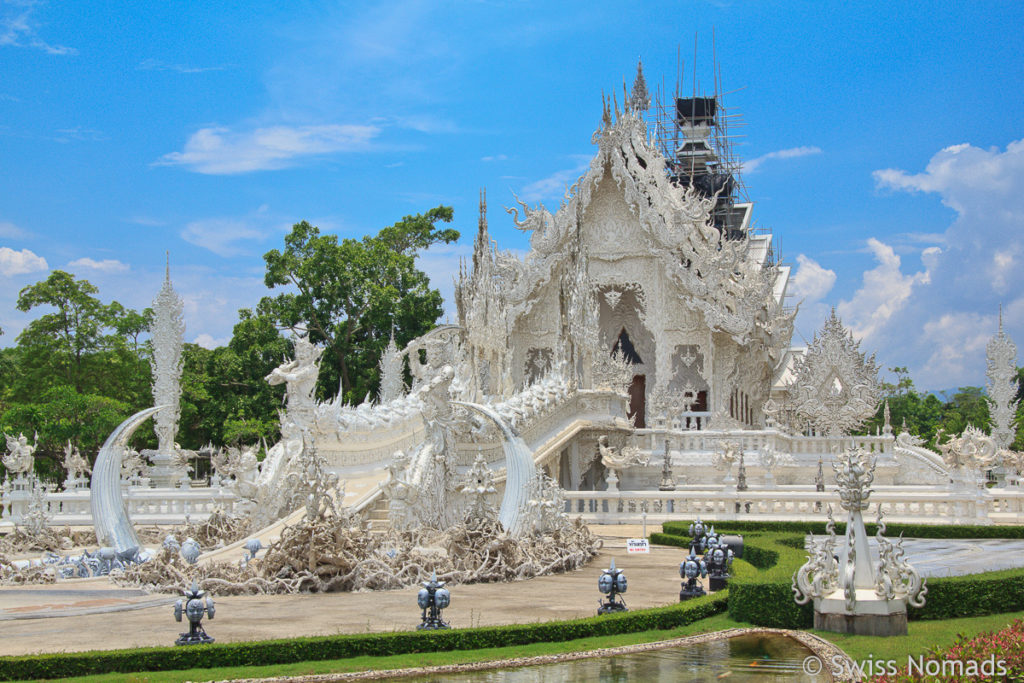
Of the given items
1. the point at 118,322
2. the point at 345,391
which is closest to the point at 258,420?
the point at 345,391

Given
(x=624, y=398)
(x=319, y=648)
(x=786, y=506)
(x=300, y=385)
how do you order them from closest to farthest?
(x=319, y=648) → (x=300, y=385) → (x=786, y=506) → (x=624, y=398)

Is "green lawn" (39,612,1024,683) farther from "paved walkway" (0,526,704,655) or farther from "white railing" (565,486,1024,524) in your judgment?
"white railing" (565,486,1024,524)

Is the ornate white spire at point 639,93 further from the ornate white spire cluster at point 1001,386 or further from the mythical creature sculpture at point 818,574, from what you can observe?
the mythical creature sculpture at point 818,574

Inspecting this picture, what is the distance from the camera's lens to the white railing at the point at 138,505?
53.8ft

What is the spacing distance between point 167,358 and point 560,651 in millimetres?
15176

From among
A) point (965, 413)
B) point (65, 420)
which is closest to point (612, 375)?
point (65, 420)

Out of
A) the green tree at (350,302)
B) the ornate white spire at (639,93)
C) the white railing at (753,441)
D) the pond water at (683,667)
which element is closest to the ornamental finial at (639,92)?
the ornate white spire at (639,93)

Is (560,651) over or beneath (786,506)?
beneath

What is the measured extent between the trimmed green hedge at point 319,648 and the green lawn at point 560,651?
0.29 feet

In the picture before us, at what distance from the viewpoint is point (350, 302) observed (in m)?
32.1

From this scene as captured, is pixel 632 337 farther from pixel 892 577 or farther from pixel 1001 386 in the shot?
pixel 892 577

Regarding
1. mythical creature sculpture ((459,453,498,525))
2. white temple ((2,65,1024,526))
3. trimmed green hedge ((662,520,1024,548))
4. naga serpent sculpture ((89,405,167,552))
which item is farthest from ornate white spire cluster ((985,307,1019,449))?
naga serpent sculpture ((89,405,167,552))

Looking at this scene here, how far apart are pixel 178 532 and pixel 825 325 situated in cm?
1578

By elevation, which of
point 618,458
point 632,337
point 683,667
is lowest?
point 683,667
